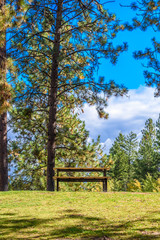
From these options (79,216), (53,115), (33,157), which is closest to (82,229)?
(79,216)

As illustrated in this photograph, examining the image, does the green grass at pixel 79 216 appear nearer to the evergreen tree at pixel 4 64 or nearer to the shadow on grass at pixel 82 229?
the shadow on grass at pixel 82 229

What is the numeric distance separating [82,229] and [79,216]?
108 centimetres

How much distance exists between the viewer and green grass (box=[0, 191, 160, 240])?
5293 mm

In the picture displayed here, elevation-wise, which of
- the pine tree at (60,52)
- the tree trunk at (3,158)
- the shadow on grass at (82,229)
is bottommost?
the shadow on grass at (82,229)

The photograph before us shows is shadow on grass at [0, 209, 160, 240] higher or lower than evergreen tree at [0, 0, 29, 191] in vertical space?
lower

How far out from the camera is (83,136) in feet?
46.8

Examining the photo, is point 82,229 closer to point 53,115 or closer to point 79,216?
point 79,216

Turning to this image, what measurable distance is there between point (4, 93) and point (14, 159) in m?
7.30

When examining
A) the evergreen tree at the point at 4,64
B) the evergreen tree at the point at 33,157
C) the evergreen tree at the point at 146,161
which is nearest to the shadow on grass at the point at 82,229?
the evergreen tree at the point at 4,64

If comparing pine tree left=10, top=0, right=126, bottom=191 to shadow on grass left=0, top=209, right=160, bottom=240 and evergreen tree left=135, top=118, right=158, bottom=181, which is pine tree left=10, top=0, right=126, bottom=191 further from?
evergreen tree left=135, top=118, right=158, bottom=181

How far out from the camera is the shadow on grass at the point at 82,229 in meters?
5.11

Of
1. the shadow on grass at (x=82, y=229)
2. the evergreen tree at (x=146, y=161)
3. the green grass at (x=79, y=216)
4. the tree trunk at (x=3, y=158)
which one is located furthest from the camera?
the evergreen tree at (x=146, y=161)

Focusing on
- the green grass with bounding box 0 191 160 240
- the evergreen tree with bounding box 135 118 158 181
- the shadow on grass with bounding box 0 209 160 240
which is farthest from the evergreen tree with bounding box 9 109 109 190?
the evergreen tree with bounding box 135 118 158 181

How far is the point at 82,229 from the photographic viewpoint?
5.56 m
